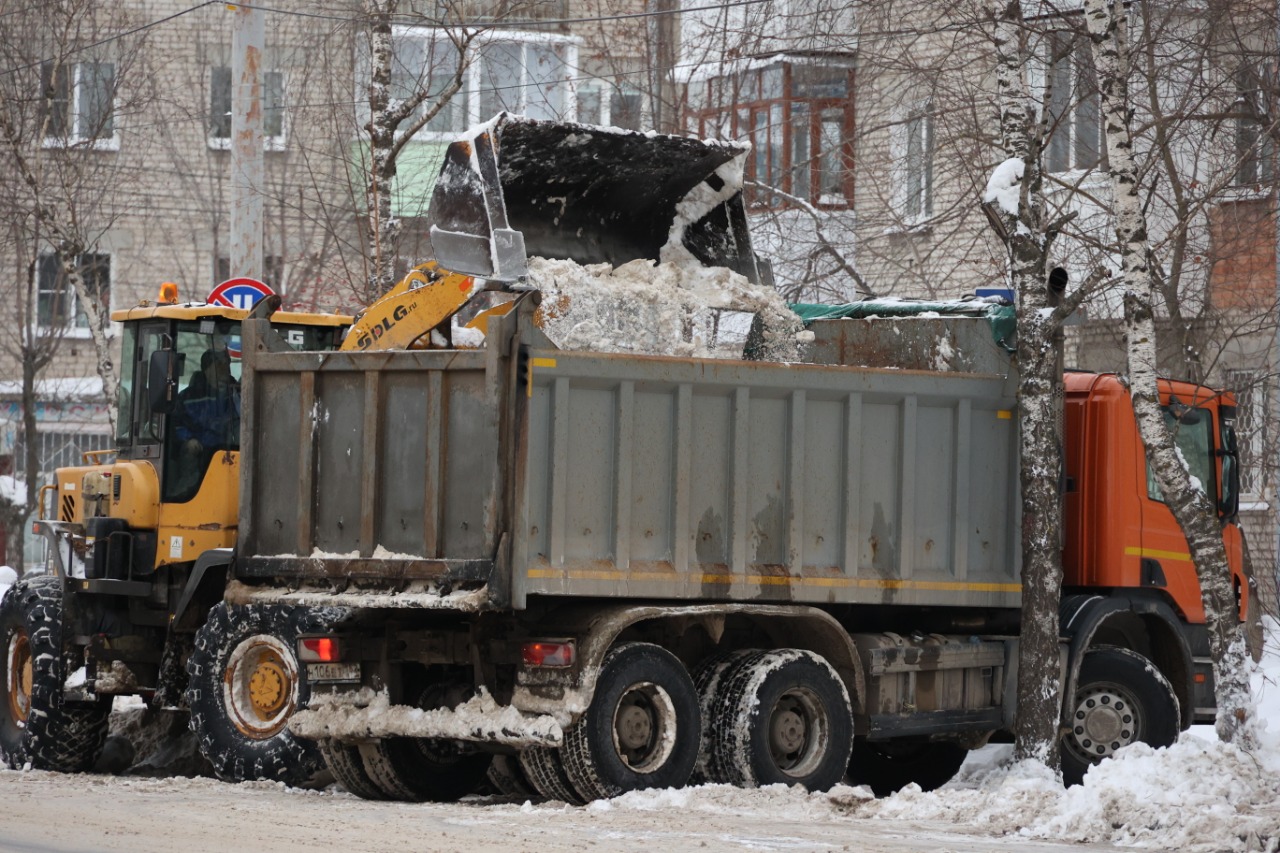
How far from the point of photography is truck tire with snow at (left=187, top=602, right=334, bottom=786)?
35.6 feet

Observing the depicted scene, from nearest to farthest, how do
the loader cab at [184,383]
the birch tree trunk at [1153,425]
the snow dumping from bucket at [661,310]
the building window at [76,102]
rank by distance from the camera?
the snow dumping from bucket at [661,310] → the birch tree trunk at [1153,425] → the loader cab at [184,383] → the building window at [76,102]

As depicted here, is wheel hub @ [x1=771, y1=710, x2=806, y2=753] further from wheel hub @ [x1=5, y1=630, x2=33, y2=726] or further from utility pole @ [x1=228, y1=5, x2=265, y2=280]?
utility pole @ [x1=228, y1=5, x2=265, y2=280]

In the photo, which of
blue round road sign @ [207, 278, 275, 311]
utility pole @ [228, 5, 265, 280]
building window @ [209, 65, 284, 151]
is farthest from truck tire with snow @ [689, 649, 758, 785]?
building window @ [209, 65, 284, 151]

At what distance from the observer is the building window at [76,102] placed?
2189 centimetres

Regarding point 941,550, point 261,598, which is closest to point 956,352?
point 941,550

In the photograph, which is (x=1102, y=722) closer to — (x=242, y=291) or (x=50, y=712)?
(x=50, y=712)

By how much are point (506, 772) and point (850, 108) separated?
13.3m

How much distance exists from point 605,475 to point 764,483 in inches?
38.7

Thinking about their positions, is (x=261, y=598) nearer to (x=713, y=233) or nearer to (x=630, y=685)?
(x=630, y=685)

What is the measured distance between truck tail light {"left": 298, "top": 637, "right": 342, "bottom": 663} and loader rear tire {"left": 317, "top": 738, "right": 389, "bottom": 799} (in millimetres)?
615

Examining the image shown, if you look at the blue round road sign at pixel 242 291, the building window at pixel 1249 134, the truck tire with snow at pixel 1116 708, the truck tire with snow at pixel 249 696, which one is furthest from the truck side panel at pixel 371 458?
the building window at pixel 1249 134

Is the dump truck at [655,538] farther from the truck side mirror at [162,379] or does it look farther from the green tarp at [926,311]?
the truck side mirror at [162,379]

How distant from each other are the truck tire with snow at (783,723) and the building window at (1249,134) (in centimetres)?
659

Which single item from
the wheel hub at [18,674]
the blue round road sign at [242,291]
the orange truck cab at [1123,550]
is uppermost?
the blue round road sign at [242,291]
